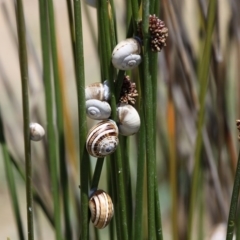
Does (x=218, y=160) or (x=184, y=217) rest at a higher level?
(x=218, y=160)

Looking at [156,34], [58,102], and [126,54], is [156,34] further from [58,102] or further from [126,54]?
[58,102]

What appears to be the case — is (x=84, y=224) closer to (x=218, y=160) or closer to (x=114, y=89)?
(x=114, y=89)

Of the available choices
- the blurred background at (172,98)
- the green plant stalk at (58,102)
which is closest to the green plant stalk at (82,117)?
the green plant stalk at (58,102)

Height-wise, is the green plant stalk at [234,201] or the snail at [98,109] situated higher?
the snail at [98,109]

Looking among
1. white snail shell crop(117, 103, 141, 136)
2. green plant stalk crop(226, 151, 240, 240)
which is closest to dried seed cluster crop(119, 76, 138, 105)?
white snail shell crop(117, 103, 141, 136)

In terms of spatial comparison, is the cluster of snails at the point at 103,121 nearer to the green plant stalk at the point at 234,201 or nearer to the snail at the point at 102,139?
the snail at the point at 102,139

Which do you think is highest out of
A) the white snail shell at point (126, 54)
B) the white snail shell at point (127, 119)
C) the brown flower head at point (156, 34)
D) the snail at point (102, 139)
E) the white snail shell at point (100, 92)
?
the brown flower head at point (156, 34)

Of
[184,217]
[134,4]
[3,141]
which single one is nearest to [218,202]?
[184,217]
